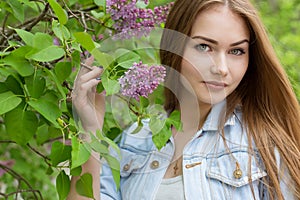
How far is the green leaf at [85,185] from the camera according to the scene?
133cm

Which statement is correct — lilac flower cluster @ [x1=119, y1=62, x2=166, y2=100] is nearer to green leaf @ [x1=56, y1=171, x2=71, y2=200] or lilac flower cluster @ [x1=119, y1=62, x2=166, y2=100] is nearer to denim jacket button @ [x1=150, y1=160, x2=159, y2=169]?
green leaf @ [x1=56, y1=171, x2=71, y2=200]

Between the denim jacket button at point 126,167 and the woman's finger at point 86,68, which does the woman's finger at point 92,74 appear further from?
the denim jacket button at point 126,167

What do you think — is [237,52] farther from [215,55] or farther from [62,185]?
[62,185]

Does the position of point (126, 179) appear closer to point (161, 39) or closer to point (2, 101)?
point (161, 39)

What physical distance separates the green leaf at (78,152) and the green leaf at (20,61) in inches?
6.5

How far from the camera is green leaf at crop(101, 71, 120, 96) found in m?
1.20

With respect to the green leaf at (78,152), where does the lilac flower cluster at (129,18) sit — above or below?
above

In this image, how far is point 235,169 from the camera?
151 centimetres

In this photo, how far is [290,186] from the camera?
1457mm

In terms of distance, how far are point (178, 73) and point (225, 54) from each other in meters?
0.13

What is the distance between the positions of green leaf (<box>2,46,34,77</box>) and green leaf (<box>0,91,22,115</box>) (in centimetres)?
5

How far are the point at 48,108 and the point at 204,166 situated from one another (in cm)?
47

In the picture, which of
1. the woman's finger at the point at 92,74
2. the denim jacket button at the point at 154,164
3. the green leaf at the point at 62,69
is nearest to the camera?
the green leaf at the point at 62,69

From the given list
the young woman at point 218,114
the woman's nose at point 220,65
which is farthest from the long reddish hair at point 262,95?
the woman's nose at point 220,65
